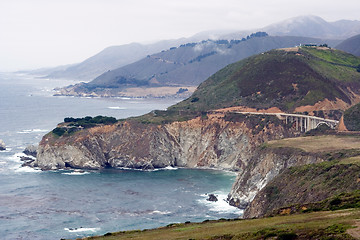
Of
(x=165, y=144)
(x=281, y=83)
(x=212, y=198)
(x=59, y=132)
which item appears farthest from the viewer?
(x=281, y=83)

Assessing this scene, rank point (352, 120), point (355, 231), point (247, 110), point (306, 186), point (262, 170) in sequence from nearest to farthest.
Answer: point (355, 231), point (306, 186), point (262, 170), point (352, 120), point (247, 110)

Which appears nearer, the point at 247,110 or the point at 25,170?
the point at 25,170

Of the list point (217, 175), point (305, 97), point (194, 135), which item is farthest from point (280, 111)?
point (217, 175)

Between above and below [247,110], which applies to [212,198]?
below

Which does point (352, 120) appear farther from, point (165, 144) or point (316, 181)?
point (316, 181)

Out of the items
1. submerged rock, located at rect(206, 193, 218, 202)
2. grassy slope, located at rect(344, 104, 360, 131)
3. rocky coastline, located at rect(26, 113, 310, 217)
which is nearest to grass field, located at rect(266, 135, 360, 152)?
grassy slope, located at rect(344, 104, 360, 131)

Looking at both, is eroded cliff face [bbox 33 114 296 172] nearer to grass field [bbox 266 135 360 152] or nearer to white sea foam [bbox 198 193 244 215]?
grass field [bbox 266 135 360 152]

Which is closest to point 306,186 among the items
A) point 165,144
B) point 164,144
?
point 164,144

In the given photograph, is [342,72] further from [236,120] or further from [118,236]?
[118,236]

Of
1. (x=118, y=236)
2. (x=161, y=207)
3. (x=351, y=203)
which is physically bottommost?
(x=161, y=207)
